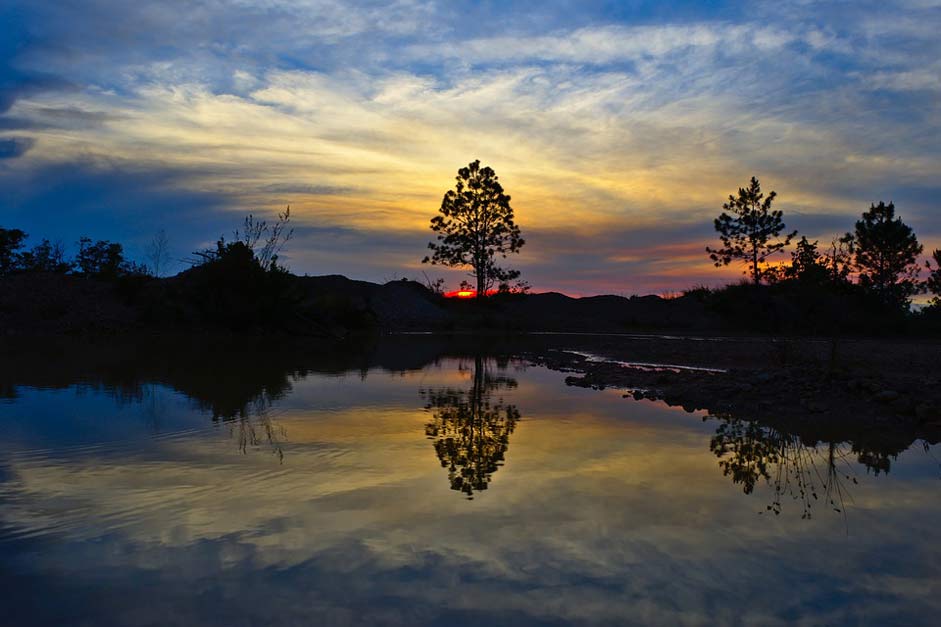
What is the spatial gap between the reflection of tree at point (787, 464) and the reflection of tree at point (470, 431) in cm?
218

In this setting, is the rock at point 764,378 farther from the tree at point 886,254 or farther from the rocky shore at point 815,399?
the tree at point 886,254

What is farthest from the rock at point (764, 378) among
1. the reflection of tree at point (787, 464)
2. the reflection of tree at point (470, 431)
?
the reflection of tree at point (470, 431)

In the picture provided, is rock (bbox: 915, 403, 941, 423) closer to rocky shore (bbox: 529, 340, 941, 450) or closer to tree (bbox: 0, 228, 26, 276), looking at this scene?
rocky shore (bbox: 529, 340, 941, 450)

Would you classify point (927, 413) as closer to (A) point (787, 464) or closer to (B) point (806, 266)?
(A) point (787, 464)

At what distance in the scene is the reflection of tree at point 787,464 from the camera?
5.40 m

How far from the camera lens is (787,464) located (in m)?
6.52

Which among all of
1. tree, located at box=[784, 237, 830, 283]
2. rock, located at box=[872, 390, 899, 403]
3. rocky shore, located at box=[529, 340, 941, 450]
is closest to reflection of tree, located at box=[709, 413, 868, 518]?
rocky shore, located at box=[529, 340, 941, 450]

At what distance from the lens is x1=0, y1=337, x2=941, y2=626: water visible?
3.18 meters

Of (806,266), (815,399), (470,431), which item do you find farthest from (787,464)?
(806,266)

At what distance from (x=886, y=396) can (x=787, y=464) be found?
13.4ft

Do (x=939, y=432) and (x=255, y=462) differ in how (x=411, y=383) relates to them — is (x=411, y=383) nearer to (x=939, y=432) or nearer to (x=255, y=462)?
(x=255, y=462)

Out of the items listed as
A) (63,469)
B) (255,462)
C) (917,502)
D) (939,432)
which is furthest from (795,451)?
(63,469)

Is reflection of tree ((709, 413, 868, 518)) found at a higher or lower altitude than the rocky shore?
lower

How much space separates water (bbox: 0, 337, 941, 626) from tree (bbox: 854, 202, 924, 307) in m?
40.1
